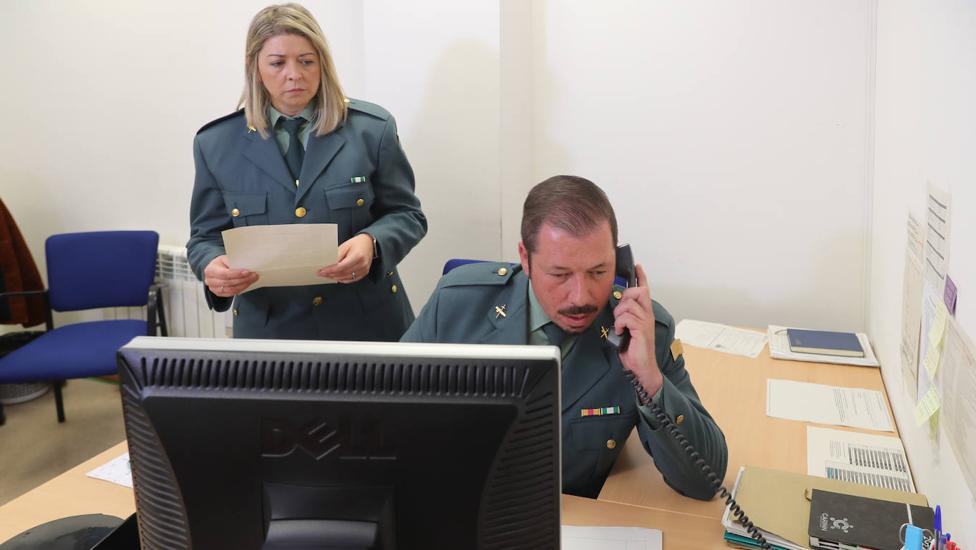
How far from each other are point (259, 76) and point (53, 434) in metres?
2.24

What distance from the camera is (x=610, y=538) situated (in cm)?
130

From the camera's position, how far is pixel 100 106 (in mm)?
3711

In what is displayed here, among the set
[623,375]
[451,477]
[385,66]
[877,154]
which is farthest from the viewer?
[385,66]

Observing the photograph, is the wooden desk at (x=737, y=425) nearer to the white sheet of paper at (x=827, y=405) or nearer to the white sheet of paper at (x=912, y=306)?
the white sheet of paper at (x=827, y=405)

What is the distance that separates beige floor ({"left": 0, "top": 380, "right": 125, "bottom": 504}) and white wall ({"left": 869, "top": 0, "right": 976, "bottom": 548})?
2869 millimetres

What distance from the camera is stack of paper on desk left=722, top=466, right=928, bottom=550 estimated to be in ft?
4.31

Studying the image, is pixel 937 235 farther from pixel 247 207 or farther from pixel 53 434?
pixel 53 434

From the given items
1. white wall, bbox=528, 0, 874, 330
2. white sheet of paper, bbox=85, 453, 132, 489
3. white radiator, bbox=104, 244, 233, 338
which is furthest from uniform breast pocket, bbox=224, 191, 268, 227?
white radiator, bbox=104, 244, 233, 338

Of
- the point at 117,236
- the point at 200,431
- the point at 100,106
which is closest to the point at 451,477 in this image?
the point at 200,431

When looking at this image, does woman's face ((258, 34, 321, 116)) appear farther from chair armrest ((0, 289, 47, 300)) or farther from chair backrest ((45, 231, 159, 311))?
chair armrest ((0, 289, 47, 300))

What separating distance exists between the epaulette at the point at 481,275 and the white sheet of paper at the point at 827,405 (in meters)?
0.76

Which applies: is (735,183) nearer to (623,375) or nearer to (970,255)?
(623,375)

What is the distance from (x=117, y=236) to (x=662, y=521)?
2915mm

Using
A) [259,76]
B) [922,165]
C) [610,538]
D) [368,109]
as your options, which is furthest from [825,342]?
[259,76]
